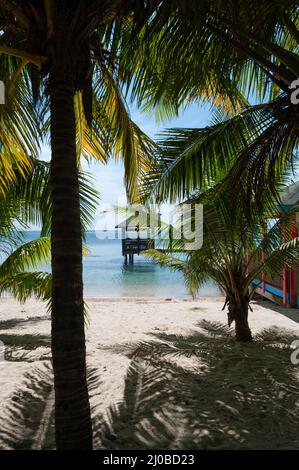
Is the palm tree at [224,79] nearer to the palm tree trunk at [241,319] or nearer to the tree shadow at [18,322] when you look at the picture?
the palm tree trunk at [241,319]

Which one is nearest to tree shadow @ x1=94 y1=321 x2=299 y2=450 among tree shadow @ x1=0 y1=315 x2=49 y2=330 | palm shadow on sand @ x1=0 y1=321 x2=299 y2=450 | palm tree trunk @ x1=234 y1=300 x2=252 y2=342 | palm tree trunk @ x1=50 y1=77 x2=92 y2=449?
palm shadow on sand @ x1=0 y1=321 x2=299 y2=450

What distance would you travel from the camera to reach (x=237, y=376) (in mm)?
4262

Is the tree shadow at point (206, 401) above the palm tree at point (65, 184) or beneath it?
beneath

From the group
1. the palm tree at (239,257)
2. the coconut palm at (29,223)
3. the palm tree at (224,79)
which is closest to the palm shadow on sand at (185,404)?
the palm tree at (239,257)

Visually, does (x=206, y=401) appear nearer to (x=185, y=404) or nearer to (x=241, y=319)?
(x=185, y=404)

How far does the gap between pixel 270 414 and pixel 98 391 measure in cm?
179

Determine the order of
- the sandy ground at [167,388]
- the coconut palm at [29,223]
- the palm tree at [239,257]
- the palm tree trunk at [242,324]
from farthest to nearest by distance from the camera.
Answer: the palm tree trunk at [242,324], the palm tree at [239,257], the coconut palm at [29,223], the sandy ground at [167,388]

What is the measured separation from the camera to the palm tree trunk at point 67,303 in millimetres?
2182

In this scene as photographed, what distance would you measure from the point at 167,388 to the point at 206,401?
494mm

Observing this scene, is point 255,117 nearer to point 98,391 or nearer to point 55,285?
point 55,285

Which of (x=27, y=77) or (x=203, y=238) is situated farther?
(x=203, y=238)

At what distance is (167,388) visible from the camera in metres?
3.86

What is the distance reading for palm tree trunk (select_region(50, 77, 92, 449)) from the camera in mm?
2182
